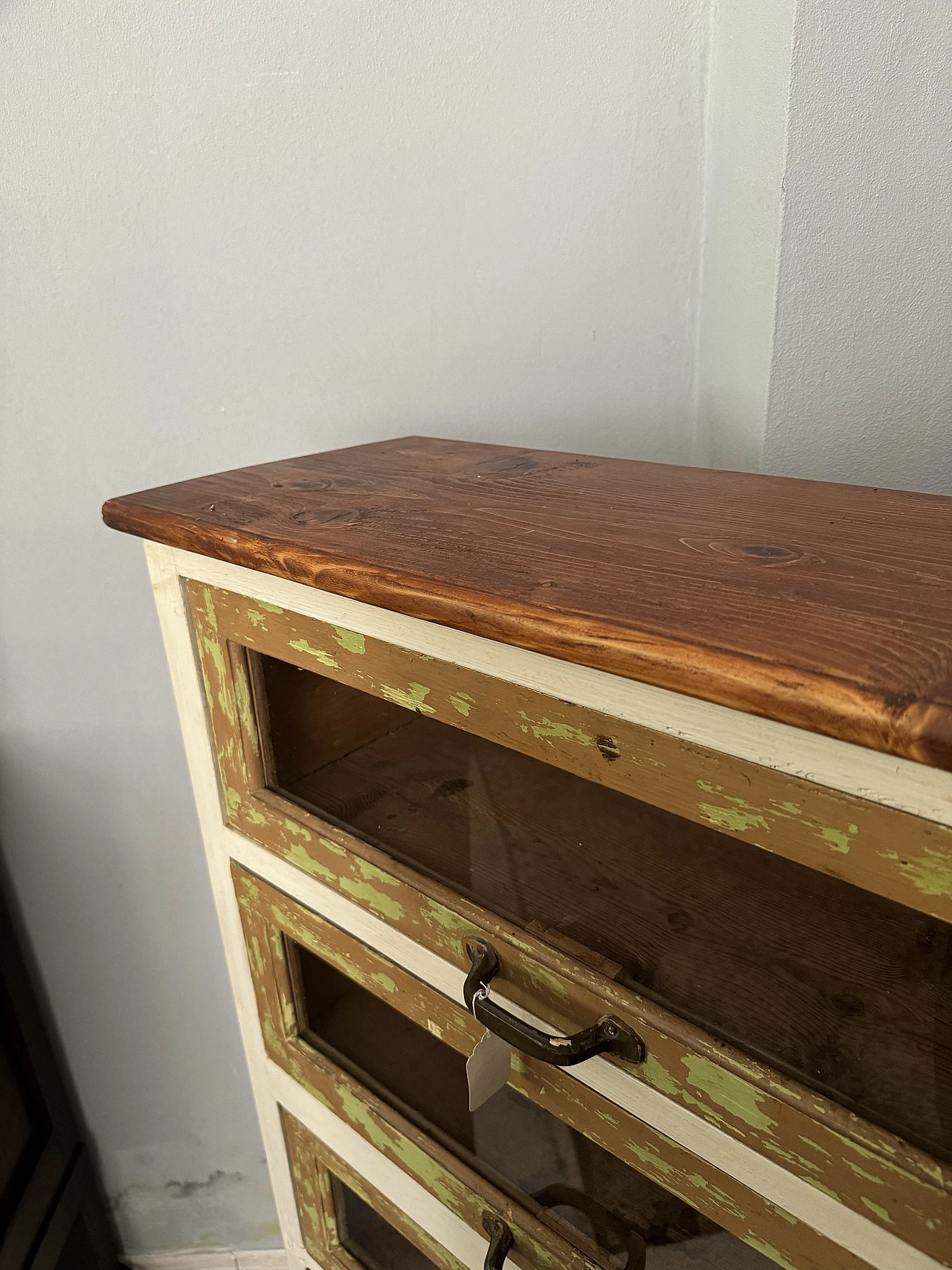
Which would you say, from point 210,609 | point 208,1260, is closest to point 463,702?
point 210,609

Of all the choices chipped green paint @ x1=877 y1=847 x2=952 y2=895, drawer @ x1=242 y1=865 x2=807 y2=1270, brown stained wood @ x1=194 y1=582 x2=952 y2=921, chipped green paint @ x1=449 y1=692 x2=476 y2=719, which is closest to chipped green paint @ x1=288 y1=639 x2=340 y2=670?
brown stained wood @ x1=194 y1=582 x2=952 y2=921

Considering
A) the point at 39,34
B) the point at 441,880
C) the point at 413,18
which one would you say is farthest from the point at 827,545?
the point at 39,34

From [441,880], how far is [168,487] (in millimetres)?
375

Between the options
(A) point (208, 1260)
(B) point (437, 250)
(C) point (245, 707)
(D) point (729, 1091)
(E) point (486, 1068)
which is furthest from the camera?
(A) point (208, 1260)

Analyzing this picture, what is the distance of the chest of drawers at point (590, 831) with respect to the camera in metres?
0.37

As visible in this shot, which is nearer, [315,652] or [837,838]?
[837,838]

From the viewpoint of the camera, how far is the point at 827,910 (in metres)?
0.46

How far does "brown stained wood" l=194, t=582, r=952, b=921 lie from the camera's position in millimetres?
348

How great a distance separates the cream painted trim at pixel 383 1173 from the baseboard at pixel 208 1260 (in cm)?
94

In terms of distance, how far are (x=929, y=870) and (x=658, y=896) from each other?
199 mm

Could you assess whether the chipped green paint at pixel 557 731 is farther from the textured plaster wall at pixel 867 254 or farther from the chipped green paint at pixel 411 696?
the textured plaster wall at pixel 867 254

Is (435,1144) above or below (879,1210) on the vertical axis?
below

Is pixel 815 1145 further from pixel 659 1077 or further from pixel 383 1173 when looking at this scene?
pixel 383 1173

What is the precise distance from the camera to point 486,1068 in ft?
1.81
